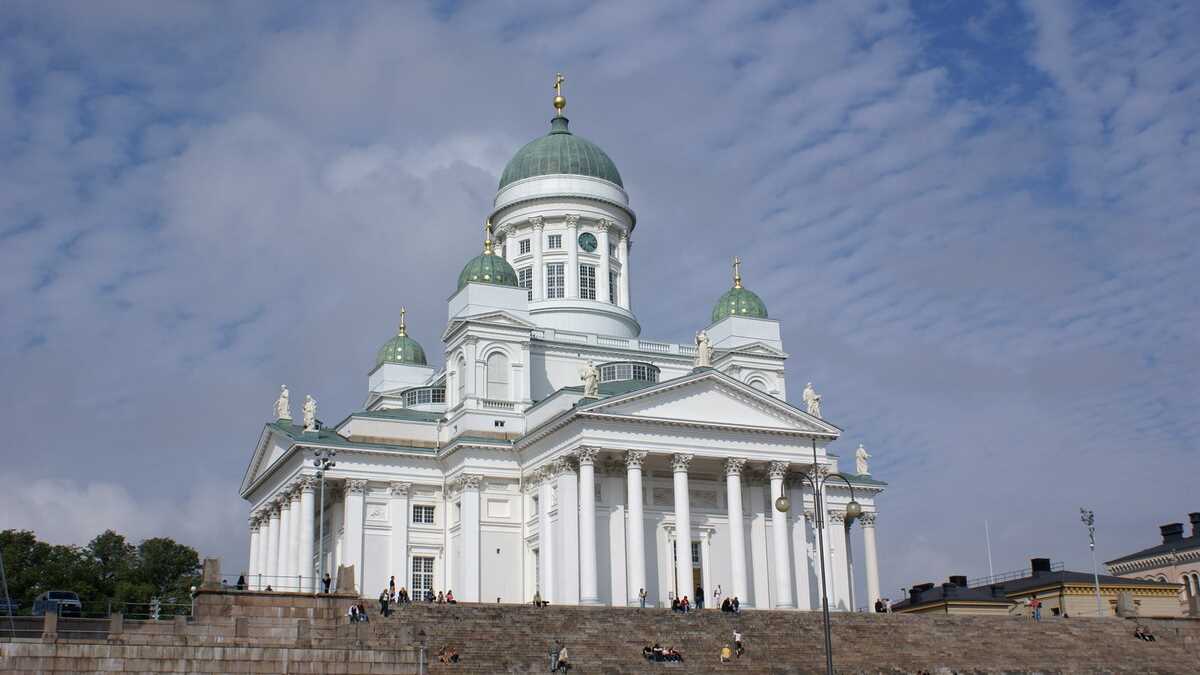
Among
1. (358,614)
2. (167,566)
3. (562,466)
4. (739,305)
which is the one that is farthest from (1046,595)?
(167,566)

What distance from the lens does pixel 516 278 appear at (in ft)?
208

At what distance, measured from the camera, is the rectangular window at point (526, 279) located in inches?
2699

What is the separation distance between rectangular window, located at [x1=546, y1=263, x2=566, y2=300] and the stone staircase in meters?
25.3

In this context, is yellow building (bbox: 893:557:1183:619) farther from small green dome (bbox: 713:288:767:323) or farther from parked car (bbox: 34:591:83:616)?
parked car (bbox: 34:591:83:616)

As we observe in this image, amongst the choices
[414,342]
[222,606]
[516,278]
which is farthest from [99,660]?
[414,342]

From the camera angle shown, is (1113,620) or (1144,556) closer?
(1113,620)

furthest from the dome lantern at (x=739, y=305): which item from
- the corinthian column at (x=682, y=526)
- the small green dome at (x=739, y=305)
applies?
the corinthian column at (x=682, y=526)

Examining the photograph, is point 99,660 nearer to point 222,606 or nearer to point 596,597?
point 222,606

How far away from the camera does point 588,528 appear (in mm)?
51656

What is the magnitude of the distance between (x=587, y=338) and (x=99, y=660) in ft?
111

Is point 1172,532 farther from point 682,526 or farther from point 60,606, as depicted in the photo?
point 60,606

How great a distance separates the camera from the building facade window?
57469 millimetres

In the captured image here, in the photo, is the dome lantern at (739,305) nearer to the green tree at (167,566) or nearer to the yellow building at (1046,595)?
the yellow building at (1046,595)

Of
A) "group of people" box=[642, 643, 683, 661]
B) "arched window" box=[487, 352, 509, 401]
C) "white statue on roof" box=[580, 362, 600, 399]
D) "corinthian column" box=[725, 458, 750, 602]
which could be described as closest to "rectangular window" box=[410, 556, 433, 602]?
"arched window" box=[487, 352, 509, 401]
